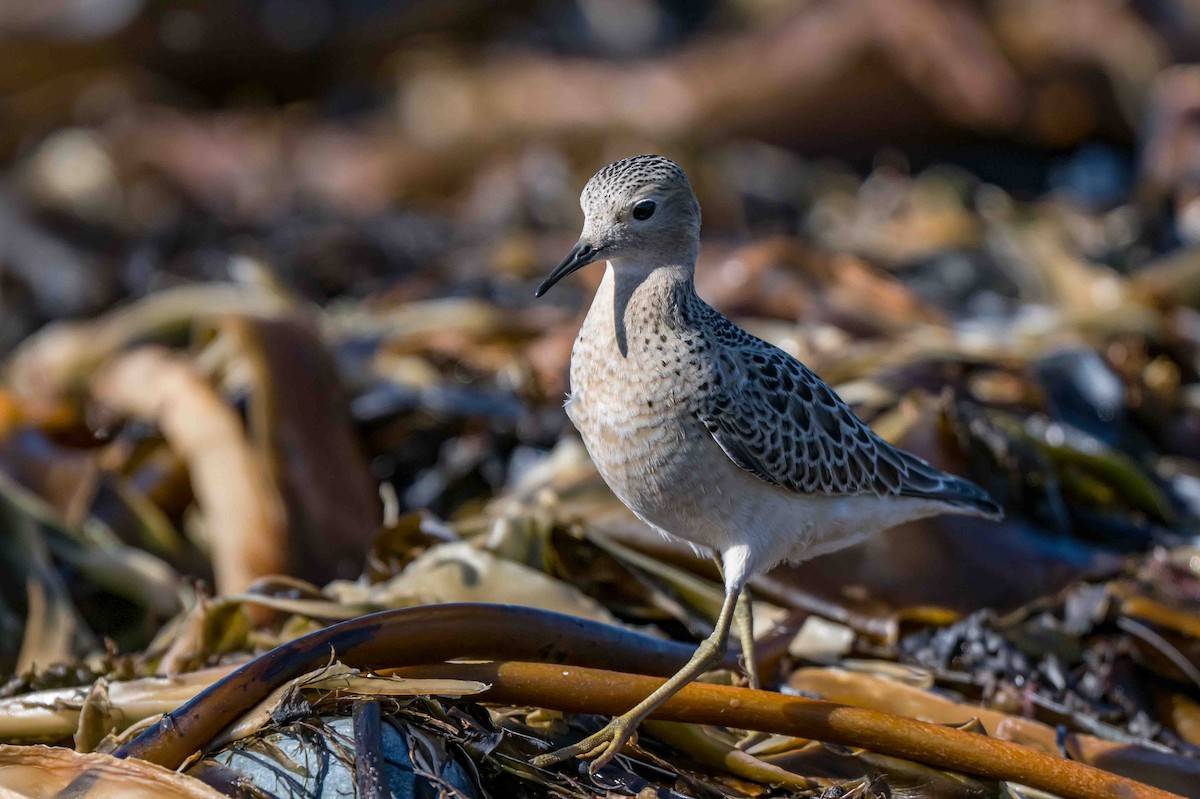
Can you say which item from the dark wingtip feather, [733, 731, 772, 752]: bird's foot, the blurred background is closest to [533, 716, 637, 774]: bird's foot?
[733, 731, 772, 752]: bird's foot

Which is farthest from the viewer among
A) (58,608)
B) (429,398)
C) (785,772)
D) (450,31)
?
(450,31)

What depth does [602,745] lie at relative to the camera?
2127 millimetres

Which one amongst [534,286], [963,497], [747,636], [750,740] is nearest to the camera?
[750,740]

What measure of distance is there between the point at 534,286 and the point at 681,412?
10.2ft

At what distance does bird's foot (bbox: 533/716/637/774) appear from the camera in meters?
2.08

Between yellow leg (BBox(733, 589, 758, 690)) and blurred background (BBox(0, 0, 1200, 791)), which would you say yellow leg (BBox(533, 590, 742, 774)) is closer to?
yellow leg (BBox(733, 589, 758, 690))

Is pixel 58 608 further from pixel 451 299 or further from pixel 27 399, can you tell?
pixel 451 299

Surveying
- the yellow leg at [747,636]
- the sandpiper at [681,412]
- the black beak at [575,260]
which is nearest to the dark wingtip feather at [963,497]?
the sandpiper at [681,412]

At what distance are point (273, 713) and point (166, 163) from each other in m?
7.15

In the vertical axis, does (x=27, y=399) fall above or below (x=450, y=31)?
below

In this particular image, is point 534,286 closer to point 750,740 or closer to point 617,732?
point 750,740

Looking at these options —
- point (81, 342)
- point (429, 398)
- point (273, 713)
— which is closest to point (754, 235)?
point (429, 398)

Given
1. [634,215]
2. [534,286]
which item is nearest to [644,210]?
[634,215]

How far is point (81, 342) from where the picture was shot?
4.39 metres
